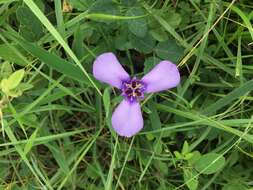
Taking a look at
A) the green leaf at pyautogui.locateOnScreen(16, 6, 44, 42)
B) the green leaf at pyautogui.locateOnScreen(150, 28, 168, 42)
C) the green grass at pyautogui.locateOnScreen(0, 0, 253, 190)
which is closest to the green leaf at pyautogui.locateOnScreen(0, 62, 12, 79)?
the green grass at pyautogui.locateOnScreen(0, 0, 253, 190)

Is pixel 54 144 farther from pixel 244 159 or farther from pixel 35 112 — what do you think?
pixel 244 159

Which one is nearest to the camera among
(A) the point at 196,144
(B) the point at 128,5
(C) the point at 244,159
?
(B) the point at 128,5

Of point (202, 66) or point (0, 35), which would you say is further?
point (202, 66)

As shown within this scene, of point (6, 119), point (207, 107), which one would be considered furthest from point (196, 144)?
point (6, 119)

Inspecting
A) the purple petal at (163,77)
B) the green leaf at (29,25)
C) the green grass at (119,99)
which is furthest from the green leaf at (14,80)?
the purple petal at (163,77)

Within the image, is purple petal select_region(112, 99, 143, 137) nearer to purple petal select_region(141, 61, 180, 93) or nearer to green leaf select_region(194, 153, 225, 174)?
purple petal select_region(141, 61, 180, 93)
